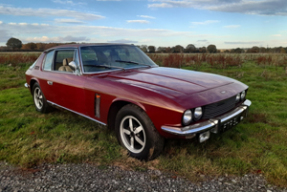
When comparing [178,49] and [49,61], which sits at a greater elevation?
[178,49]

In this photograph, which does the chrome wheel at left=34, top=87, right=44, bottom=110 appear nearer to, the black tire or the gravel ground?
the black tire

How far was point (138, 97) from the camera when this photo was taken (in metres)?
2.54

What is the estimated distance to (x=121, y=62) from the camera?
12.2ft

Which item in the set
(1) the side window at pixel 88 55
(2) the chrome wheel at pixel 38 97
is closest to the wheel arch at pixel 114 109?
(1) the side window at pixel 88 55

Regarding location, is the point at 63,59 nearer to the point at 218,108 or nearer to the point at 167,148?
the point at 167,148

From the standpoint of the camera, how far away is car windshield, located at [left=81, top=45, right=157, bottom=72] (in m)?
3.49

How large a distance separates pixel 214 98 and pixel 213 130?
0.38 meters

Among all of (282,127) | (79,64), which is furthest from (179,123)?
(282,127)

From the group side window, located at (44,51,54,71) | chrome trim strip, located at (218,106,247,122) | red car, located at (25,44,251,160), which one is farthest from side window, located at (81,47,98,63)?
chrome trim strip, located at (218,106,247,122)

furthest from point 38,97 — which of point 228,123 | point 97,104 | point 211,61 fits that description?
point 211,61

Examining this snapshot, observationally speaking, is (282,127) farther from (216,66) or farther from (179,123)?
(216,66)

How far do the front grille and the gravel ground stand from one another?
2.41ft

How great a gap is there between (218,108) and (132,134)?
1166 millimetres

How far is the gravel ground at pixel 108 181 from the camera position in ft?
7.30
